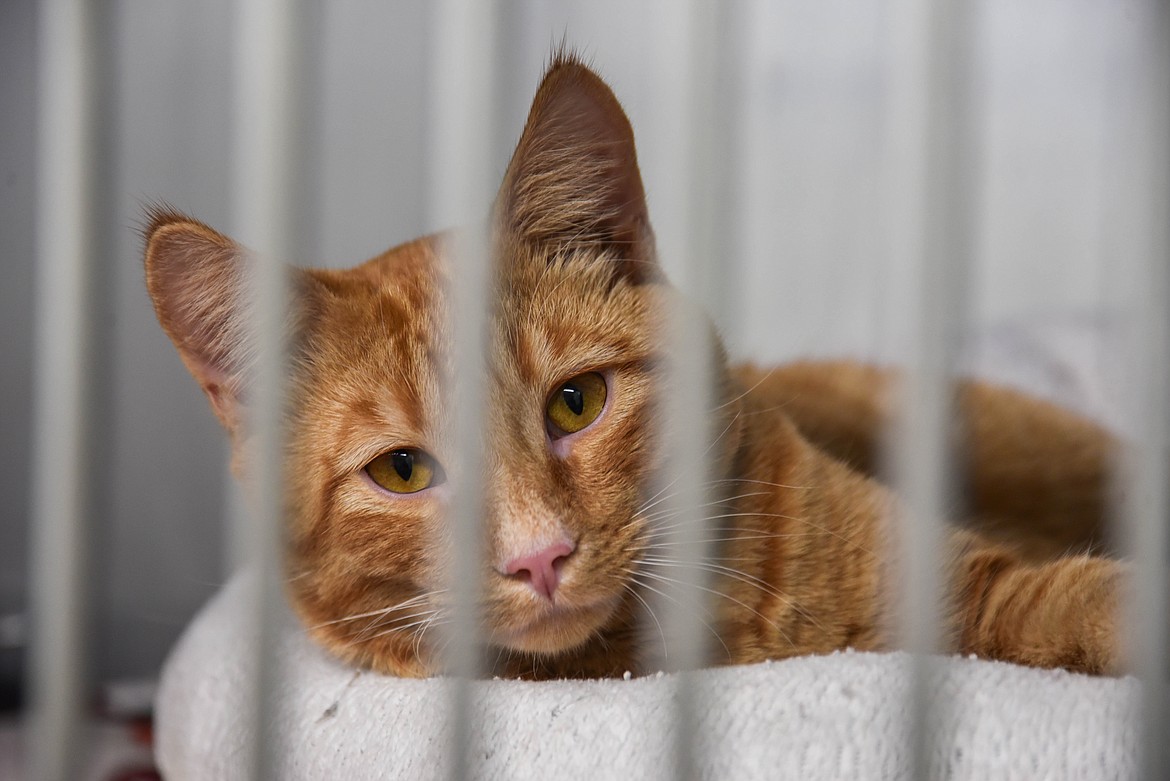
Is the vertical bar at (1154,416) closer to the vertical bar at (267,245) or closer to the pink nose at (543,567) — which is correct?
the pink nose at (543,567)

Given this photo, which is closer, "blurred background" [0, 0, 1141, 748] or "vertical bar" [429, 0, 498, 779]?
"vertical bar" [429, 0, 498, 779]

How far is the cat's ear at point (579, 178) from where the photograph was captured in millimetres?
790

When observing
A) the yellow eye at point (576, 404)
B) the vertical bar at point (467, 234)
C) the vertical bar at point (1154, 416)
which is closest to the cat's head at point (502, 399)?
the yellow eye at point (576, 404)

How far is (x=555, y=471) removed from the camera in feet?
2.62

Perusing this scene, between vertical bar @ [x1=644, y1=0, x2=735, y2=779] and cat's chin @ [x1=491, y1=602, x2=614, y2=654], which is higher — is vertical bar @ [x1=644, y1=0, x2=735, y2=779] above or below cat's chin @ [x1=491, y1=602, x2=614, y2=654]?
above

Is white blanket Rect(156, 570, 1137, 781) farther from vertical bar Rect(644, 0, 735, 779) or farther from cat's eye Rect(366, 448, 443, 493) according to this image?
cat's eye Rect(366, 448, 443, 493)

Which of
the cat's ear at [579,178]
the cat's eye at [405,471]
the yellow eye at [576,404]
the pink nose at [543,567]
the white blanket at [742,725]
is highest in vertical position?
the cat's ear at [579,178]

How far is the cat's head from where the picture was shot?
2.51 ft

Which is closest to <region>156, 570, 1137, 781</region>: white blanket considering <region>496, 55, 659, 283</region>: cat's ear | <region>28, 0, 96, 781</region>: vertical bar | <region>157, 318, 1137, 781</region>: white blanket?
<region>157, 318, 1137, 781</region>: white blanket

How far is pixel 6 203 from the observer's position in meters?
0.71

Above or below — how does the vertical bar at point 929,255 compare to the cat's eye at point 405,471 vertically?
above

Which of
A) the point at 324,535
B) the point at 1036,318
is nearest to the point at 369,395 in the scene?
the point at 324,535

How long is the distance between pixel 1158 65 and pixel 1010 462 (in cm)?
79

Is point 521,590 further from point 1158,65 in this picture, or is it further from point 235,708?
point 1158,65
